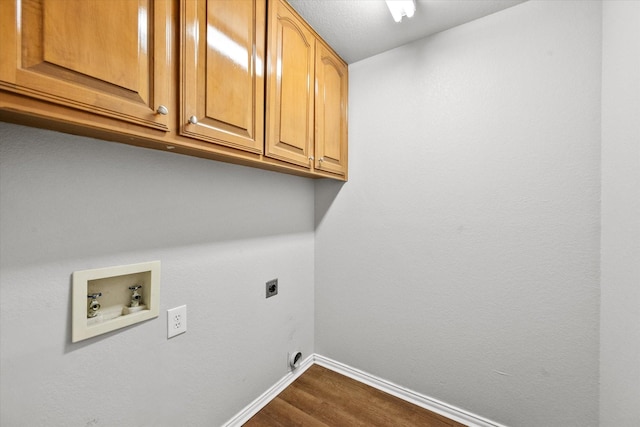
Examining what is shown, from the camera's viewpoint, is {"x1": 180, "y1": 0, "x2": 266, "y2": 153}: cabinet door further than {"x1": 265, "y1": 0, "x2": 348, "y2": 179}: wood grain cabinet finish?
No

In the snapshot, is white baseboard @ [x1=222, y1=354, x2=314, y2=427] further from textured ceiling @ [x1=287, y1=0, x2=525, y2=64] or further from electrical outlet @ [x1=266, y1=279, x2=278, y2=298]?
textured ceiling @ [x1=287, y1=0, x2=525, y2=64]

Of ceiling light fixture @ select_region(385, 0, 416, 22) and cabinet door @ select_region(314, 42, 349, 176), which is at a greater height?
ceiling light fixture @ select_region(385, 0, 416, 22)

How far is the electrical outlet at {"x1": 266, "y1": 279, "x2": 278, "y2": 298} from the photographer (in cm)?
152

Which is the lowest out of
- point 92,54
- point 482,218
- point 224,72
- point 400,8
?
point 482,218

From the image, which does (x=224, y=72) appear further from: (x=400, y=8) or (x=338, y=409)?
(x=338, y=409)

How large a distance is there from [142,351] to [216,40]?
3.89ft

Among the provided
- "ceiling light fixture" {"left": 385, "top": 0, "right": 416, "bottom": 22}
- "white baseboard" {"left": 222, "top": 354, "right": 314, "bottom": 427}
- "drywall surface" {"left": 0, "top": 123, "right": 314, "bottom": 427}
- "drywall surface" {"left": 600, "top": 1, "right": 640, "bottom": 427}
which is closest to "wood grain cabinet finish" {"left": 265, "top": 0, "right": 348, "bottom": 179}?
"drywall surface" {"left": 0, "top": 123, "right": 314, "bottom": 427}

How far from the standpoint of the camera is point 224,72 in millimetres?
933

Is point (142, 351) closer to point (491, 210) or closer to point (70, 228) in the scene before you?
point (70, 228)

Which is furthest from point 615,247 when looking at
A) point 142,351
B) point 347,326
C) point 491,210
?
point 142,351

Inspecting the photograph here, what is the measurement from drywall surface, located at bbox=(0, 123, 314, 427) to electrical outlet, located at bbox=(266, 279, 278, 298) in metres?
0.04

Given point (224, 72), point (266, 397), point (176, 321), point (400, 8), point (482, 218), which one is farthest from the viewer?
point (266, 397)

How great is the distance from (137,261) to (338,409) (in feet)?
4.27

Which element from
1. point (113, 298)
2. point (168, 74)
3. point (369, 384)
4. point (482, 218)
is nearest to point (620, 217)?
point (482, 218)
